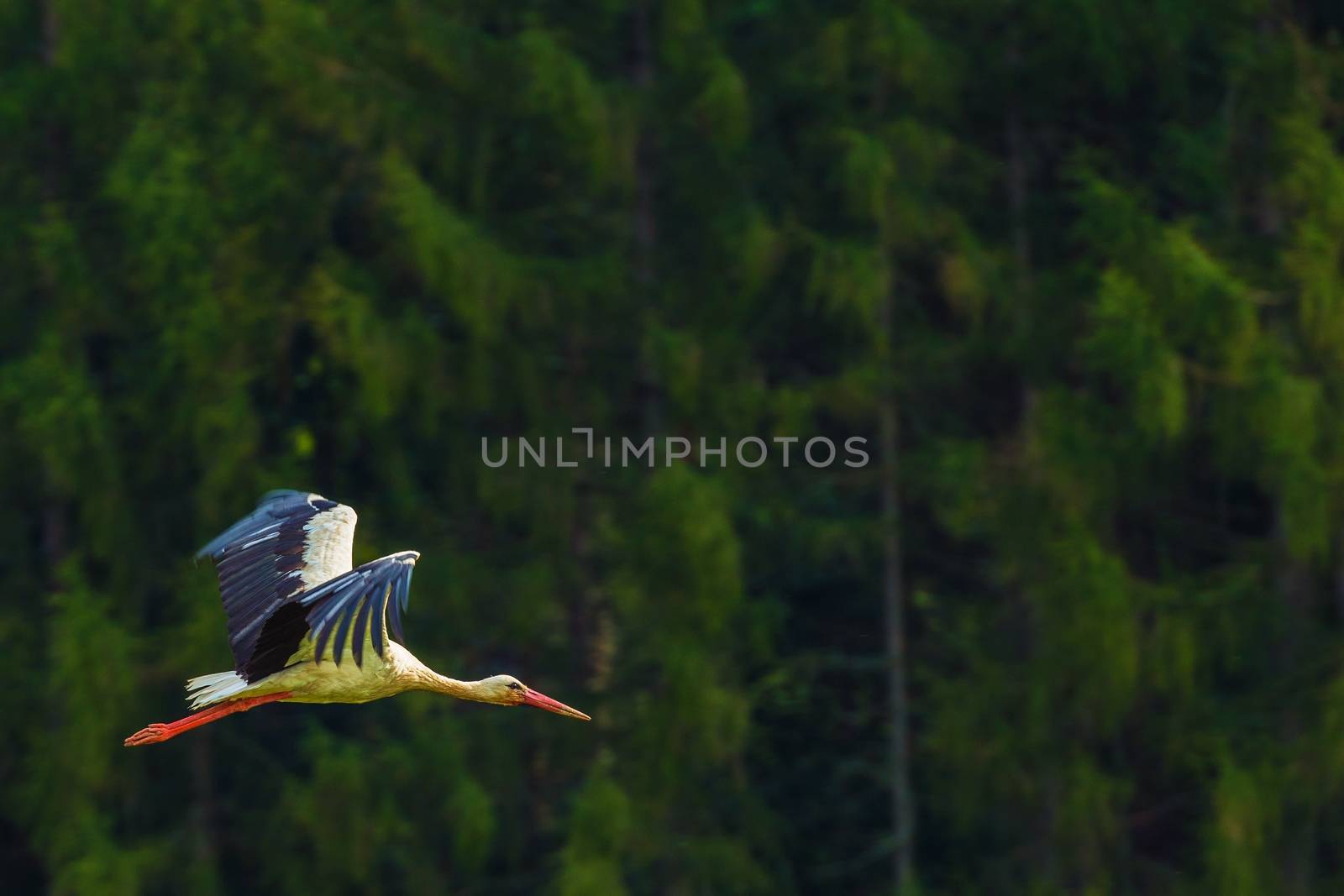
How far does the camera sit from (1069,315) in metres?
15.4

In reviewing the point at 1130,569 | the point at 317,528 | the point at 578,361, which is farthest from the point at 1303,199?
the point at 317,528

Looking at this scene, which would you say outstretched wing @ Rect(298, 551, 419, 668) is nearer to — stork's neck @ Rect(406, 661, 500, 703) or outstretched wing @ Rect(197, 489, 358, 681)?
outstretched wing @ Rect(197, 489, 358, 681)

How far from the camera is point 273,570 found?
8.52 metres

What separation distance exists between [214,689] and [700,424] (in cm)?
722

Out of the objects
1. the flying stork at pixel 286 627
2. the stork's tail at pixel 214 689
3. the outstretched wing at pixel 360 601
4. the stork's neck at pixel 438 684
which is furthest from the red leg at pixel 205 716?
the outstretched wing at pixel 360 601

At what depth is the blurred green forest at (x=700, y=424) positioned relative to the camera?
14.6 m

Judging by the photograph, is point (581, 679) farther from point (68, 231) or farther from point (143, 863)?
point (68, 231)

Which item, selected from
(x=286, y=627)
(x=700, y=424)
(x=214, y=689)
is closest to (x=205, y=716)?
(x=214, y=689)

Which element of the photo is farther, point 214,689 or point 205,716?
point 205,716

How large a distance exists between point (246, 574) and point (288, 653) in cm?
34

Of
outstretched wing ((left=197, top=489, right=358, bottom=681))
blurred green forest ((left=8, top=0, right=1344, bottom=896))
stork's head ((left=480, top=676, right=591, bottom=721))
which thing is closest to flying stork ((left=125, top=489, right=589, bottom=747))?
outstretched wing ((left=197, top=489, right=358, bottom=681))

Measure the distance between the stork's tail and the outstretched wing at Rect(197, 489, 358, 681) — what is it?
0.24 ft

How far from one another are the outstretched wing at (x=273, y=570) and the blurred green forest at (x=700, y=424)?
18.5 feet

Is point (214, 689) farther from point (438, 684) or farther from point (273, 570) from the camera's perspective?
point (438, 684)
